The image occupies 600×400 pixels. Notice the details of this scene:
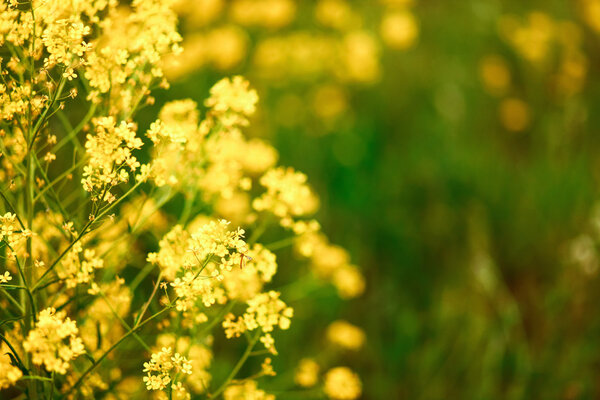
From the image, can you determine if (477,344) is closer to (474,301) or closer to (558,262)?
(474,301)

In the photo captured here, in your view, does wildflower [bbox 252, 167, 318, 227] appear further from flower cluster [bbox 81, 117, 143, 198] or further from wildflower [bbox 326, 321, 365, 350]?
wildflower [bbox 326, 321, 365, 350]

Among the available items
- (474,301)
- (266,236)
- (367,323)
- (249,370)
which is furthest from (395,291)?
(249,370)

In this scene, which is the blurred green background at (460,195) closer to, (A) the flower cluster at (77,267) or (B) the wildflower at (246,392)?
(B) the wildflower at (246,392)

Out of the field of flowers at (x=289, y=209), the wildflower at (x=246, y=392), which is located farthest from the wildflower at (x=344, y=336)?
the wildflower at (x=246, y=392)

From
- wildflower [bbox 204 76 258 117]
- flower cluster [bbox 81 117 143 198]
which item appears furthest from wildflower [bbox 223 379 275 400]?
wildflower [bbox 204 76 258 117]

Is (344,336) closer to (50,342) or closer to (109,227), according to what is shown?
(109,227)

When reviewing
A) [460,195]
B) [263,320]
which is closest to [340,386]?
[263,320]

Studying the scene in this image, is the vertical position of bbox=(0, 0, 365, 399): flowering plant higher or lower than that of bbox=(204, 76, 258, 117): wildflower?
lower
